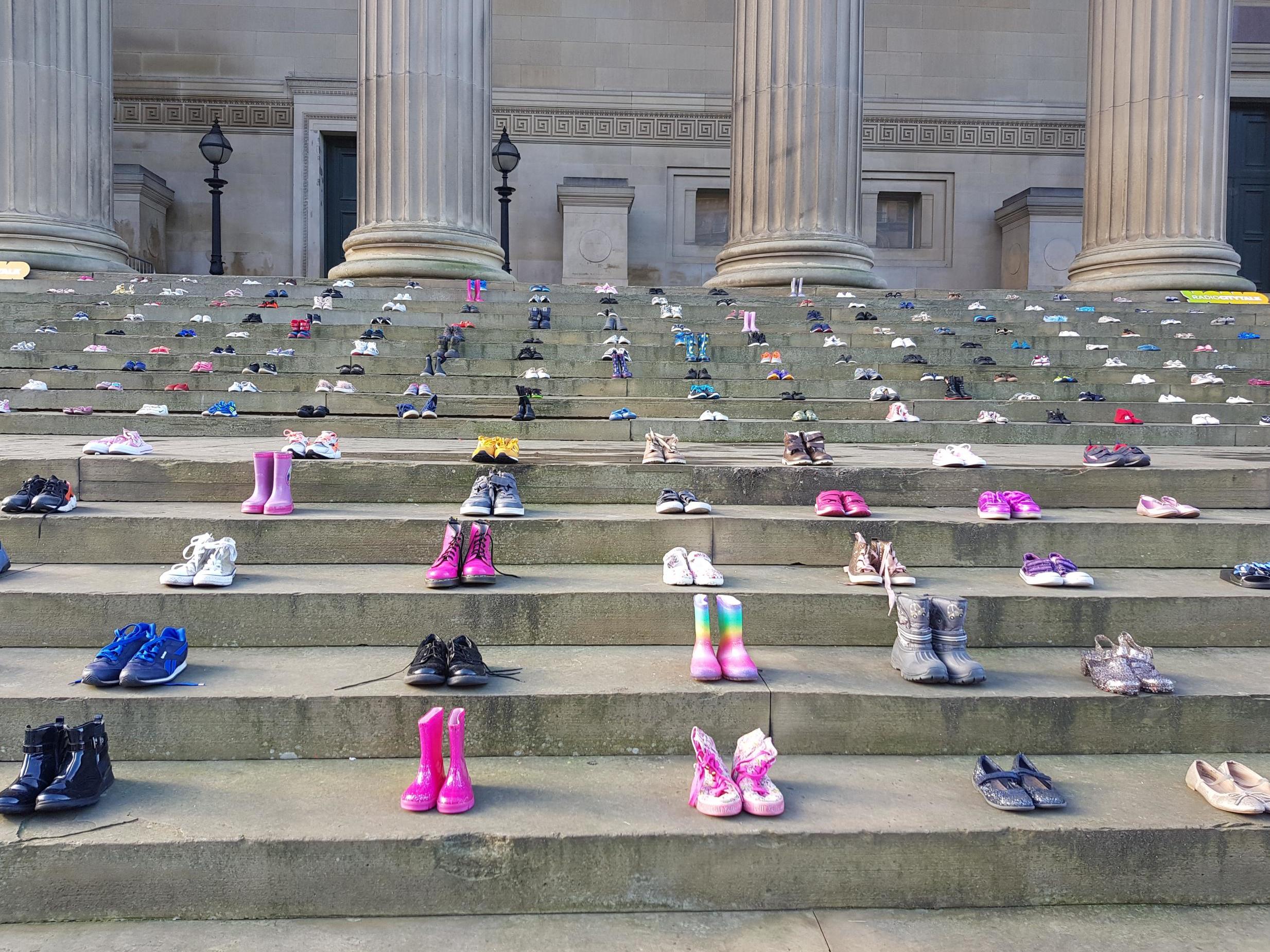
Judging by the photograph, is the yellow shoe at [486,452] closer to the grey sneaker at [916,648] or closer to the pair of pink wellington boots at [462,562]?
the pair of pink wellington boots at [462,562]

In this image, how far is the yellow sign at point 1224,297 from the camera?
40.2ft

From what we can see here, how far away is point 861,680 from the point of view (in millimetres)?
3457

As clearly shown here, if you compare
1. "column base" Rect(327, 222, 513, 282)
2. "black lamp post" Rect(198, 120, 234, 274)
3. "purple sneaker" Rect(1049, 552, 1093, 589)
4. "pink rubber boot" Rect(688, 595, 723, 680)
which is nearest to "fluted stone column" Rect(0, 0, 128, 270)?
"black lamp post" Rect(198, 120, 234, 274)

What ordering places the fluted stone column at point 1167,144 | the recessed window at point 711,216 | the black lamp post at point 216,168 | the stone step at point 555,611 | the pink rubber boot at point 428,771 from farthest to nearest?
1. the recessed window at point 711,216
2. the black lamp post at point 216,168
3. the fluted stone column at point 1167,144
4. the stone step at point 555,611
5. the pink rubber boot at point 428,771

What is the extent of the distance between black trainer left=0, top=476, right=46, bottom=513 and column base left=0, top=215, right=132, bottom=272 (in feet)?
32.1

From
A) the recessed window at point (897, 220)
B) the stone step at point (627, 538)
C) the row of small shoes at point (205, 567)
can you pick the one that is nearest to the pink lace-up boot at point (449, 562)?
the stone step at point (627, 538)

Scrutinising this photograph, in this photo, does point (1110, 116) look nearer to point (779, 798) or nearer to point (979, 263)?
point (979, 263)

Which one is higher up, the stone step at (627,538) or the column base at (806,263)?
the column base at (806,263)

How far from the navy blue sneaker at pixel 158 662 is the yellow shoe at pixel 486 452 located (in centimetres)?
194

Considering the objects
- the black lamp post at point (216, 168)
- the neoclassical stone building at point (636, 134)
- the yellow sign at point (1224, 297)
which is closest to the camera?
the yellow sign at point (1224, 297)

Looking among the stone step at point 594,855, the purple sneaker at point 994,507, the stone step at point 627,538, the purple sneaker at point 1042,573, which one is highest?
the purple sneaker at point 994,507

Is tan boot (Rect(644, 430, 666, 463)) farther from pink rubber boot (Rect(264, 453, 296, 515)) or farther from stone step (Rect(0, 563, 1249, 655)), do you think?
pink rubber boot (Rect(264, 453, 296, 515))

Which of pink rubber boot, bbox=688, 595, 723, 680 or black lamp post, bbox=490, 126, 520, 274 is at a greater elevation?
black lamp post, bbox=490, 126, 520, 274

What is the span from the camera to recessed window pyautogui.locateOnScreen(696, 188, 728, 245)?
19.6 metres
